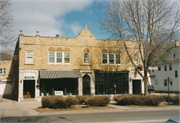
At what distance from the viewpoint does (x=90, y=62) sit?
1088 inches

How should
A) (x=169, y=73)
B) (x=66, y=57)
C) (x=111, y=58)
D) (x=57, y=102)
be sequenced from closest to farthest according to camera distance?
(x=57, y=102) < (x=66, y=57) < (x=111, y=58) < (x=169, y=73)

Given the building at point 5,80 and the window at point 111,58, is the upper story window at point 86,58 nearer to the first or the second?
the window at point 111,58

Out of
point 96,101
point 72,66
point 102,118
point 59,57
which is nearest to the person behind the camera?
point 102,118

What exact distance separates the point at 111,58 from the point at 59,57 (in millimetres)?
7604

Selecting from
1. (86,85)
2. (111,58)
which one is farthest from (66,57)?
(111,58)

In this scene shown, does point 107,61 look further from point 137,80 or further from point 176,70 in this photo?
point 176,70

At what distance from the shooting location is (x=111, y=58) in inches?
1125

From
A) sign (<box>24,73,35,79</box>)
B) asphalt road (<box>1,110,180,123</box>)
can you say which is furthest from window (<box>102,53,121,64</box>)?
asphalt road (<box>1,110,180,123</box>)

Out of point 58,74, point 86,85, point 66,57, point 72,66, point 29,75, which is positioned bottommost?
point 86,85

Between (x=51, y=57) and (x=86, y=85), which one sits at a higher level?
(x=51, y=57)

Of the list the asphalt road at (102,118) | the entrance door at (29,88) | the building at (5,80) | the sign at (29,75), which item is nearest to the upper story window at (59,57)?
the sign at (29,75)

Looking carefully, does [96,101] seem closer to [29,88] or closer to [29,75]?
[29,75]

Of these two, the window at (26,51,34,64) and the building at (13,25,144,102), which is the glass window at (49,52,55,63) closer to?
the building at (13,25,144,102)

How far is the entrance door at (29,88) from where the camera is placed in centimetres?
2652
